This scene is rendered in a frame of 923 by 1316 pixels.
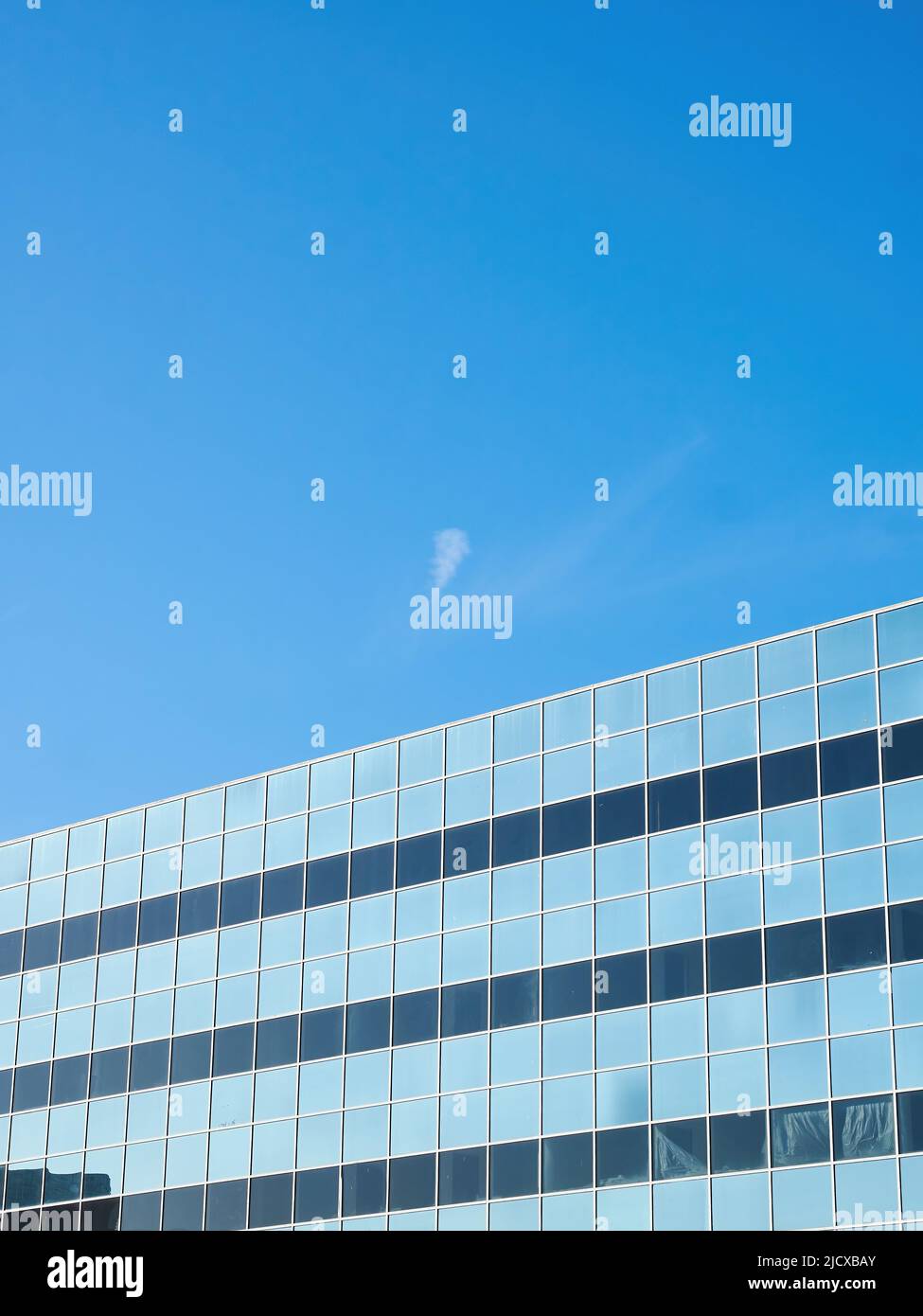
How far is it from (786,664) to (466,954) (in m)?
10.4

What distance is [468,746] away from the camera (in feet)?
143

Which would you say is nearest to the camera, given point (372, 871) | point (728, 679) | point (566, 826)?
point (728, 679)

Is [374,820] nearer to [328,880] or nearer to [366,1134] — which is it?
[328,880]

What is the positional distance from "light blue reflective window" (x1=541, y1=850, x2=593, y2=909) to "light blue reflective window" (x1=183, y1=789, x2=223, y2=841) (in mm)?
11238

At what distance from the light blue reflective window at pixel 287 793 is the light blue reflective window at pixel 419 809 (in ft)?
11.2

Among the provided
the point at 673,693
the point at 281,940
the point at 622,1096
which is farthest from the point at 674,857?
the point at 281,940

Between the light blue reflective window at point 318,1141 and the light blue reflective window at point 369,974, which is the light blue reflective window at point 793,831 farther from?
the light blue reflective window at point 318,1141

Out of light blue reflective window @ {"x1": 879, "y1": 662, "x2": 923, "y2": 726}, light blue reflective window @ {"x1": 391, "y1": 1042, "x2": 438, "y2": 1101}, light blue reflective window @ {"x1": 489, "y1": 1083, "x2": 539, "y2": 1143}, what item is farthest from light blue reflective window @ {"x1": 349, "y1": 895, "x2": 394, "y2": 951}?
light blue reflective window @ {"x1": 879, "y1": 662, "x2": 923, "y2": 726}

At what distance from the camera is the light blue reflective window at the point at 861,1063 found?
33.9 meters

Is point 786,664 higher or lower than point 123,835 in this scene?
higher

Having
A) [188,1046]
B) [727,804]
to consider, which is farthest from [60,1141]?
[727,804]

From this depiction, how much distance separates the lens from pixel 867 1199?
109ft

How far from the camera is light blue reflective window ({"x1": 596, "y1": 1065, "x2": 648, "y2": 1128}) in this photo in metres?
37.2

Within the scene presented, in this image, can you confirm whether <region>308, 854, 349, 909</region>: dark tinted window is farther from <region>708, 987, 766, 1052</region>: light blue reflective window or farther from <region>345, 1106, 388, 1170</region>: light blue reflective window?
<region>708, 987, 766, 1052</region>: light blue reflective window
